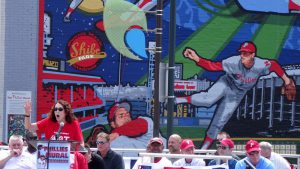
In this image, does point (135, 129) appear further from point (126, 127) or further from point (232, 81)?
point (232, 81)

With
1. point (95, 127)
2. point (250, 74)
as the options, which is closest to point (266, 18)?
point (250, 74)

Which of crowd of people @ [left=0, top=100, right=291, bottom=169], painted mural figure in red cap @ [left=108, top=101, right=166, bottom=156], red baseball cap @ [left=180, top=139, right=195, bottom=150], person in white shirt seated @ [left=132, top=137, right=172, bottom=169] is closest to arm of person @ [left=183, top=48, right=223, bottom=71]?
painted mural figure in red cap @ [left=108, top=101, right=166, bottom=156]

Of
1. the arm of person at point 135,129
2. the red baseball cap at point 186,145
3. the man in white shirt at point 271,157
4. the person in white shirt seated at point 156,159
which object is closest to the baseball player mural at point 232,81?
the arm of person at point 135,129

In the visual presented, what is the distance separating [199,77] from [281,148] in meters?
3.13

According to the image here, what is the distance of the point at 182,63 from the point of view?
24484 millimetres

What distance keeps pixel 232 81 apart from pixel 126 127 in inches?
130

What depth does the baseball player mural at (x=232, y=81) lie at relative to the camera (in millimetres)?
24531

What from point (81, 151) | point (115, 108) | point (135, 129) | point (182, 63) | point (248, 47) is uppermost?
point (248, 47)

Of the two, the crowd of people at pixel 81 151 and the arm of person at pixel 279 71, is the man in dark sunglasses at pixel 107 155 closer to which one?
the crowd of people at pixel 81 151

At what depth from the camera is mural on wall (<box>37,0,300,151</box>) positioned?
24516 mm

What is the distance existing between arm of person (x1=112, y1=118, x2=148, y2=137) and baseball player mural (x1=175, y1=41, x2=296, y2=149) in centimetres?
159

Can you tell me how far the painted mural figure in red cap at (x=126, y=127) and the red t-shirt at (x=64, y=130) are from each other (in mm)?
12572

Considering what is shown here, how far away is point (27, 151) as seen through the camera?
12430 millimetres

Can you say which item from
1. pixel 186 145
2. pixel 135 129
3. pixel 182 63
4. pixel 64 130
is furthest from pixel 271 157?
pixel 135 129
